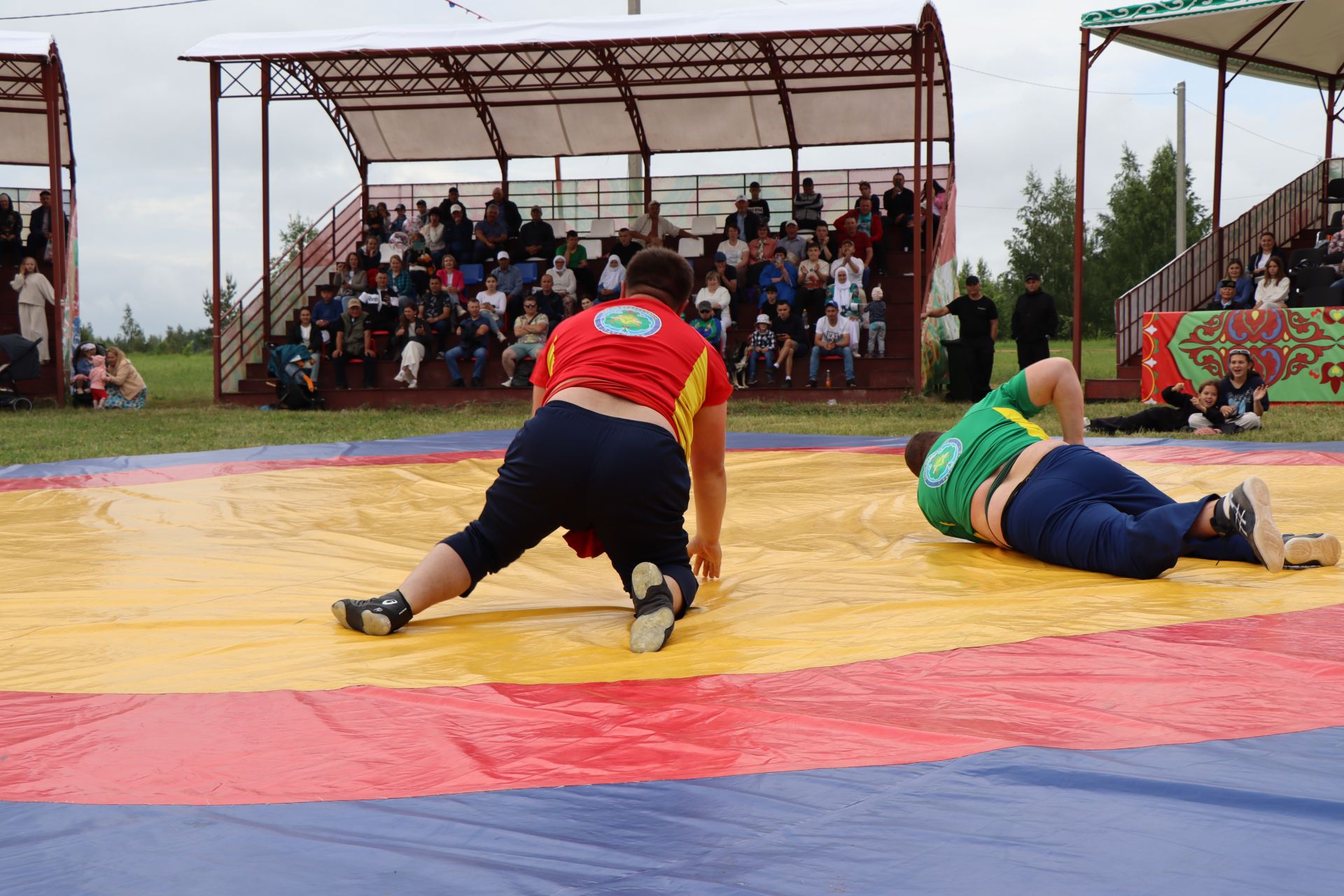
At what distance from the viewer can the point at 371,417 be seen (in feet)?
40.7

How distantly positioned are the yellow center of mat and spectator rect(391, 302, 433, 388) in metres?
8.94

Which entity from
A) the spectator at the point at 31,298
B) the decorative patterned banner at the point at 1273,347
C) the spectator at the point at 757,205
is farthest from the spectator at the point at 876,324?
the spectator at the point at 31,298

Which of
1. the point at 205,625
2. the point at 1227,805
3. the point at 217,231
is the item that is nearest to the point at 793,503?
the point at 205,625

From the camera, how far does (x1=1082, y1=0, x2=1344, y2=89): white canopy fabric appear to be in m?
12.7

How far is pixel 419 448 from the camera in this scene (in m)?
8.13

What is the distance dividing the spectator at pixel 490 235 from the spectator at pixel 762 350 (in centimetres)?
455

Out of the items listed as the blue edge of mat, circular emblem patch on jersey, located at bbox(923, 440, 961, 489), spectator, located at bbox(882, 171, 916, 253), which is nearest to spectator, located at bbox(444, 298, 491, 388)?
the blue edge of mat

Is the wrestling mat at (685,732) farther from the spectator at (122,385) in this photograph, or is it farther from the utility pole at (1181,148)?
the utility pole at (1181,148)

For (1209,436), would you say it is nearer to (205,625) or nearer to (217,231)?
(205,625)

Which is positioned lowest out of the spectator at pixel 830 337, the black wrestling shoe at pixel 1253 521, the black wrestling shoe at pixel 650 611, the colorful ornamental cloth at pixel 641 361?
the black wrestling shoe at pixel 650 611

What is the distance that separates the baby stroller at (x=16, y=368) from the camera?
14055 mm

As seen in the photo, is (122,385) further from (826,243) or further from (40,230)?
(826,243)

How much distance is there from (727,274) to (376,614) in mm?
12565

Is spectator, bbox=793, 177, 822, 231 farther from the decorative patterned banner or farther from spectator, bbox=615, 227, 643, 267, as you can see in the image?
the decorative patterned banner
